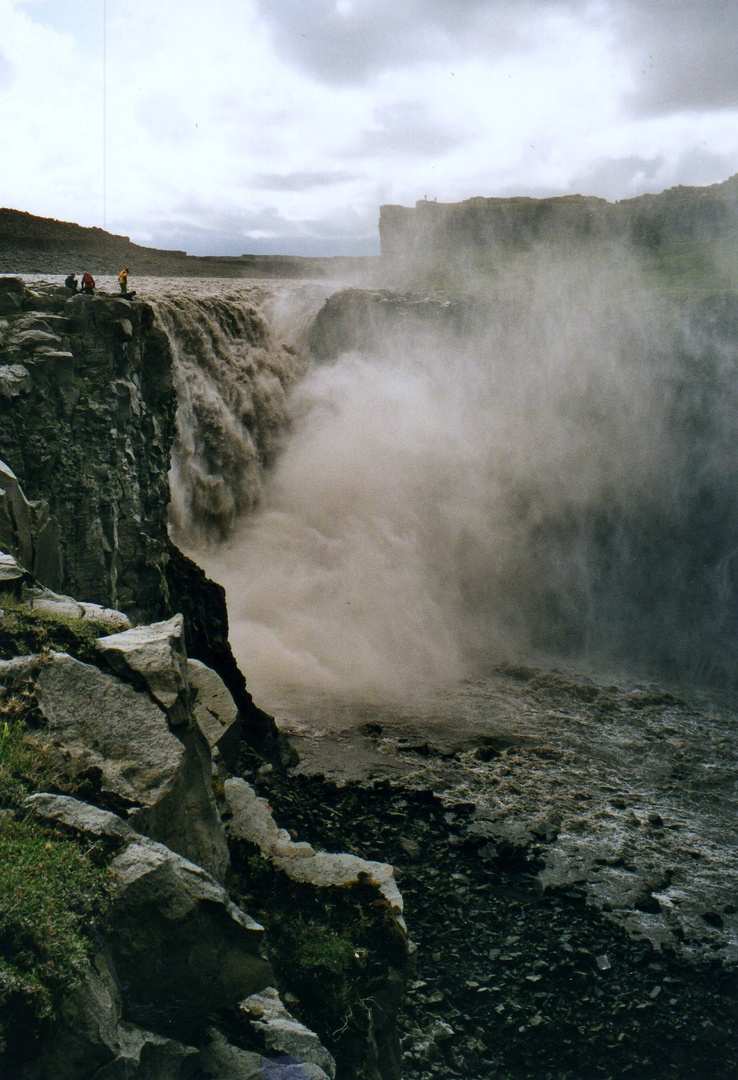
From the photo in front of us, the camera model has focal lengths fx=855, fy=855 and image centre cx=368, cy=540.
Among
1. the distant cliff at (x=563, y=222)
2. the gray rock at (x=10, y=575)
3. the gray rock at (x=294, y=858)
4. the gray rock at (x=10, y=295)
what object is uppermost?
the distant cliff at (x=563, y=222)

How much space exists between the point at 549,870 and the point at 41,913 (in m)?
13.3

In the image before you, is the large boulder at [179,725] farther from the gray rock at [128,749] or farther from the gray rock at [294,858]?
the gray rock at [294,858]

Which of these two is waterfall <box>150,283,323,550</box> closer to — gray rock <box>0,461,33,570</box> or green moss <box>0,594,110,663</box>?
gray rock <box>0,461,33,570</box>

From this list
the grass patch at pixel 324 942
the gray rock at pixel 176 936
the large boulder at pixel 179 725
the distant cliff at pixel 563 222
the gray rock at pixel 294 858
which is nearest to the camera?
the gray rock at pixel 176 936

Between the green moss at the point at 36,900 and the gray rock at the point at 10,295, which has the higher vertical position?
the gray rock at the point at 10,295

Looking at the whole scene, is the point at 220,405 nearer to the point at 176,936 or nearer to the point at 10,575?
the point at 10,575

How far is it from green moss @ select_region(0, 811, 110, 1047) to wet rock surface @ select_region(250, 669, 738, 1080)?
7.29m

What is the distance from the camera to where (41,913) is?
17.8 feet

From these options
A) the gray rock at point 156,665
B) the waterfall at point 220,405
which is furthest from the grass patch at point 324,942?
the waterfall at point 220,405

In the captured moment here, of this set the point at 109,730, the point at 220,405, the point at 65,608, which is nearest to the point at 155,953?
the point at 109,730

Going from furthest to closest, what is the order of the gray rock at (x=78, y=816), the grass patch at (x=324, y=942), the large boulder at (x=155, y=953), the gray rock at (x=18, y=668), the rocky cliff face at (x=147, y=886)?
1. the grass patch at (x=324, y=942)
2. the gray rock at (x=18, y=668)
3. the gray rock at (x=78, y=816)
4. the large boulder at (x=155, y=953)
5. the rocky cliff face at (x=147, y=886)

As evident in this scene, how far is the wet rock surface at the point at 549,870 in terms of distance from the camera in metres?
12.4

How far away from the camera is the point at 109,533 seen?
18766 millimetres

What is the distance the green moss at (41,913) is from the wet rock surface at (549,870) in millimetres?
7292
